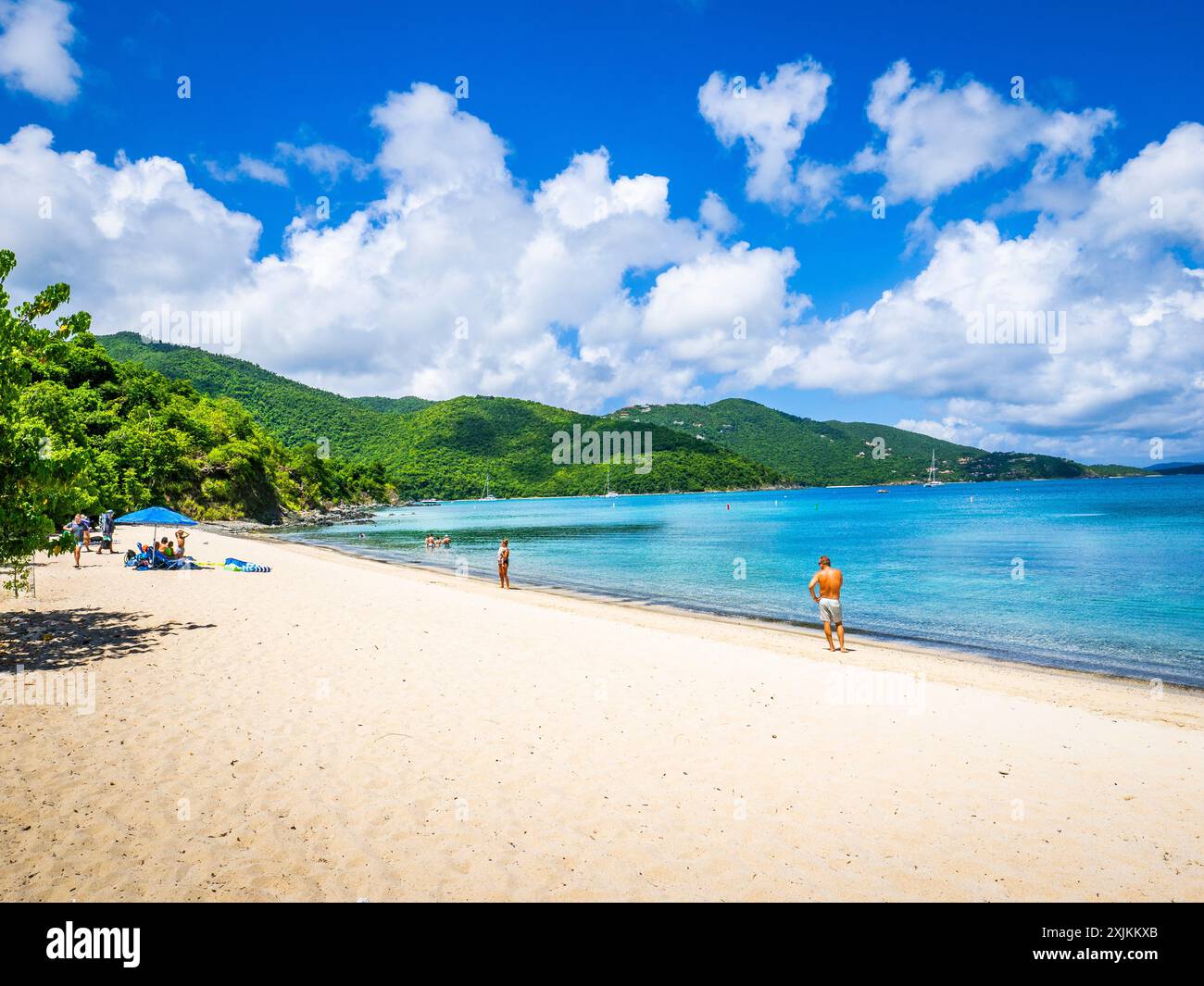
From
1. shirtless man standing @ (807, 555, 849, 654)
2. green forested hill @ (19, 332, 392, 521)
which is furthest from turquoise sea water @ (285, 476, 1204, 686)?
green forested hill @ (19, 332, 392, 521)

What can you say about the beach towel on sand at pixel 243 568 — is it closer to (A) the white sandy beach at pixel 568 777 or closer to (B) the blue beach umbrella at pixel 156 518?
(B) the blue beach umbrella at pixel 156 518

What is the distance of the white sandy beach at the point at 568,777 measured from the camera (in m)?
5.23

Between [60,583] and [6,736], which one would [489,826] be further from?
[60,583]

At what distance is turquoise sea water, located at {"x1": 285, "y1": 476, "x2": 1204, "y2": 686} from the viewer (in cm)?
1922

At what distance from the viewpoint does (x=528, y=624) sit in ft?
54.2

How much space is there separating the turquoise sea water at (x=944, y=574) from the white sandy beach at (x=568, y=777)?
226 inches

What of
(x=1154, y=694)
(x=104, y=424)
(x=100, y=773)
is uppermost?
(x=104, y=424)

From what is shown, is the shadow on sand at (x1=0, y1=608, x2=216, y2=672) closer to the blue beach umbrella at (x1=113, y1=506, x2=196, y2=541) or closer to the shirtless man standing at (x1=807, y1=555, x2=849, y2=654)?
the blue beach umbrella at (x1=113, y1=506, x2=196, y2=541)

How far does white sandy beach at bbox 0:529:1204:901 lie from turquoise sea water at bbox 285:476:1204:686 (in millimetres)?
5734

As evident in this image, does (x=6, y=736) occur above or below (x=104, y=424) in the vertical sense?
below

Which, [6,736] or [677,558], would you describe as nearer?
[6,736]
